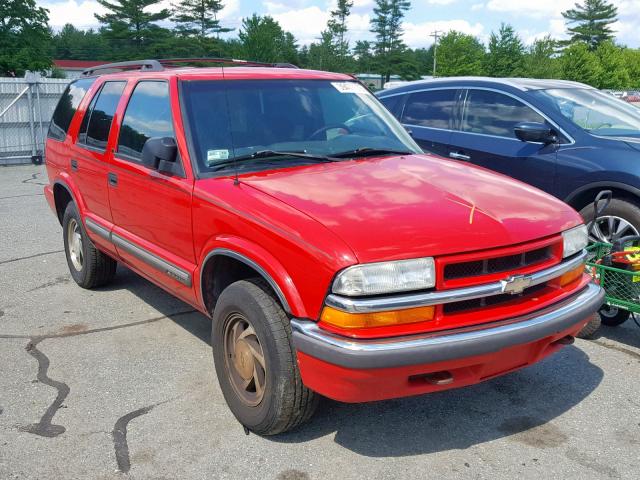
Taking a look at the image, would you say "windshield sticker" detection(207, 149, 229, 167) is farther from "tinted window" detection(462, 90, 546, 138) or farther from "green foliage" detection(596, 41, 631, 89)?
"green foliage" detection(596, 41, 631, 89)

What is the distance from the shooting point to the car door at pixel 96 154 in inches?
196

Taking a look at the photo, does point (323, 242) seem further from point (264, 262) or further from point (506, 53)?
point (506, 53)

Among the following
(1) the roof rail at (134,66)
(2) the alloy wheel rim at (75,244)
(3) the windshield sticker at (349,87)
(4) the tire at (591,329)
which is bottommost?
(4) the tire at (591,329)

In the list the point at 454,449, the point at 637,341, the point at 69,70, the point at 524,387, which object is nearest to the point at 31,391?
the point at 454,449

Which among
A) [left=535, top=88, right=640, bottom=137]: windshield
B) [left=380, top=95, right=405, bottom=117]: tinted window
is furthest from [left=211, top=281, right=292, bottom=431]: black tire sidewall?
[left=380, top=95, right=405, bottom=117]: tinted window

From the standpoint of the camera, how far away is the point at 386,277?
2822mm

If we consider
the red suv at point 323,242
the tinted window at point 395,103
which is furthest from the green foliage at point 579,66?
the red suv at point 323,242

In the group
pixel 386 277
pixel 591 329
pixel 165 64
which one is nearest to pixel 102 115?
pixel 165 64

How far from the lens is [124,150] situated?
184 inches

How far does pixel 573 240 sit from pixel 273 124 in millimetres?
1891

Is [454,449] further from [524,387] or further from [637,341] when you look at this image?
[637,341]

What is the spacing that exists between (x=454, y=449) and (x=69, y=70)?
352 ft

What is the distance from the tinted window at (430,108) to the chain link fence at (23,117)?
11.8 m

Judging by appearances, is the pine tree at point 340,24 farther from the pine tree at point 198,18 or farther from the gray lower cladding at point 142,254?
the gray lower cladding at point 142,254
